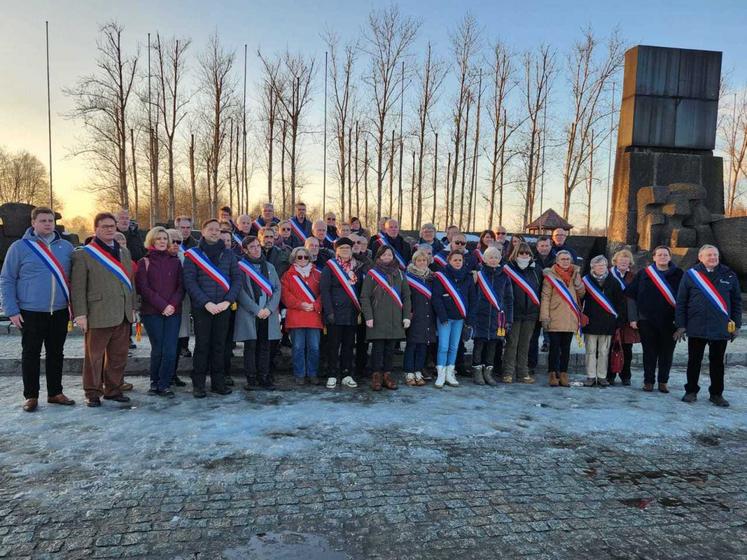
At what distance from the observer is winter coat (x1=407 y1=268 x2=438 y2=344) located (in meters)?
6.27

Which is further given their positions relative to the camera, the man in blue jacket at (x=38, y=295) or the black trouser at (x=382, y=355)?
the black trouser at (x=382, y=355)

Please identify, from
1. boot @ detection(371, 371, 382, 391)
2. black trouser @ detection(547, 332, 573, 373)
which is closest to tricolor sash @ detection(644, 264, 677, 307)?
black trouser @ detection(547, 332, 573, 373)

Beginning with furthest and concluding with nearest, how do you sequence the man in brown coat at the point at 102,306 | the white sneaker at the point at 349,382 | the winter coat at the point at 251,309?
the white sneaker at the point at 349,382
the winter coat at the point at 251,309
the man in brown coat at the point at 102,306

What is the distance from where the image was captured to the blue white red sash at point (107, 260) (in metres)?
5.14

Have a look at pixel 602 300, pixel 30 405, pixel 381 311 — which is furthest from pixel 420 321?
pixel 30 405

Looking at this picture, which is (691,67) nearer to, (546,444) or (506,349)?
(506,349)

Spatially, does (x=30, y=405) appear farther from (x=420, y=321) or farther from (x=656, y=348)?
(x=656, y=348)

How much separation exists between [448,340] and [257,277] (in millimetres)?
2382

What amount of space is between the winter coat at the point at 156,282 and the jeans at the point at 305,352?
1.41 m

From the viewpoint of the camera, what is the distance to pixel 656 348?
6.31 meters

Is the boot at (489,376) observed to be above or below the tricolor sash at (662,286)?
below

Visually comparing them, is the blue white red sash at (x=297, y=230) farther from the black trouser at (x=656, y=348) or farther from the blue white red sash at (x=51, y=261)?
the black trouser at (x=656, y=348)

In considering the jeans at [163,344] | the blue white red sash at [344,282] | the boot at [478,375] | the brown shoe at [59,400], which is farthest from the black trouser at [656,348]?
the brown shoe at [59,400]

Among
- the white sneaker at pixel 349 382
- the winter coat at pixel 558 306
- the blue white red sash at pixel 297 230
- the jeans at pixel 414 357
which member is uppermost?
the blue white red sash at pixel 297 230
